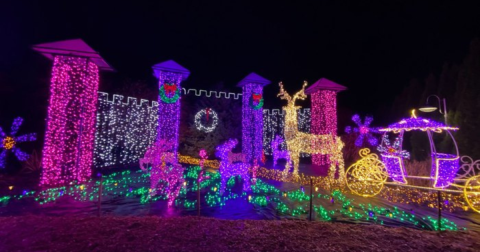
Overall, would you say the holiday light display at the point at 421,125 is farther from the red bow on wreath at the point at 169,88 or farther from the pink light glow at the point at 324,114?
the red bow on wreath at the point at 169,88

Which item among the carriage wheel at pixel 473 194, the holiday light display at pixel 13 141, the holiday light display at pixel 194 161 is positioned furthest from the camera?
the holiday light display at pixel 194 161

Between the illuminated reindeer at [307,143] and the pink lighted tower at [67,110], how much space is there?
6.54m

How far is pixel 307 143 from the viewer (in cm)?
898

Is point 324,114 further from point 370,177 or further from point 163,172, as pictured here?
point 163,172

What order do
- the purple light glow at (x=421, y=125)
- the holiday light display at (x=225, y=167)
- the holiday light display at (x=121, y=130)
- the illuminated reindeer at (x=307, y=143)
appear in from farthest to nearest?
the holiday light display at (x=121, y=130) → the illuminated reindeer at (x=307, y=143) → the holiday light display at (x=225, y=167) → the purple light glow at (x=421, y=125)

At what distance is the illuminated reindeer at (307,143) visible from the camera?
8.37m

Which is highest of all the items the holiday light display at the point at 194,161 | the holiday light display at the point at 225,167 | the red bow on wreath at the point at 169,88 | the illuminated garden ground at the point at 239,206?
the red bow on wreath at the point at 169,88

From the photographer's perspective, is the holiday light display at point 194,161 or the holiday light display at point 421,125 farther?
the holiday light display at point 194,161

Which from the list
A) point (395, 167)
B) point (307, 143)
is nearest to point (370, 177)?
point (395, 167)

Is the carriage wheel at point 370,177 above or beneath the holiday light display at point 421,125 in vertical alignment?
beneath

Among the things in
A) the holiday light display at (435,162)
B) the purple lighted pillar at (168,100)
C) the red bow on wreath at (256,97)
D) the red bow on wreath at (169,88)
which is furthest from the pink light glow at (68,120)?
the holiday light display at (435,162)

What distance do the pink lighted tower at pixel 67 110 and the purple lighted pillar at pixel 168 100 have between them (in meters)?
2.33

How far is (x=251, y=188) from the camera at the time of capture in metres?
7.57

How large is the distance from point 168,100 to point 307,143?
219 inches
